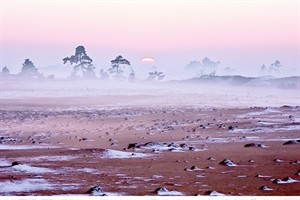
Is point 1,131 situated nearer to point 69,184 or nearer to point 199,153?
point 199,153

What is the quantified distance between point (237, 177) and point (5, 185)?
540cm

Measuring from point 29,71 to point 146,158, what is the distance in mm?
83370

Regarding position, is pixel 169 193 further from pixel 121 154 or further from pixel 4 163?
pixel 4 163

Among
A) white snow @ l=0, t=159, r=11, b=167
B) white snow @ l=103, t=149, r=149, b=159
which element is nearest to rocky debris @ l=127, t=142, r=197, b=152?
white snow @ l=103, t=149, r=149, b=159

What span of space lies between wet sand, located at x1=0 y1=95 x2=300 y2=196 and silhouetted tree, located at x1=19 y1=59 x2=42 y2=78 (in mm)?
67518

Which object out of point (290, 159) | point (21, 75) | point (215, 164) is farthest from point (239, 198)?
point (21, 75)

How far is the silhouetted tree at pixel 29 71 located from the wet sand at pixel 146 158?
67518 mm

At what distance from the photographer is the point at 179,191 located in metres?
11.0

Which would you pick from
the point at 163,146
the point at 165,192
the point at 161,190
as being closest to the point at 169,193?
the point at 165,192

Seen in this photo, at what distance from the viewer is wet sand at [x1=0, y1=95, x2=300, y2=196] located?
11703mm

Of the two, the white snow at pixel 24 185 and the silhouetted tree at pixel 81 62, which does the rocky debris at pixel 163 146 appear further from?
the silhouetted tree at pixel 81 62

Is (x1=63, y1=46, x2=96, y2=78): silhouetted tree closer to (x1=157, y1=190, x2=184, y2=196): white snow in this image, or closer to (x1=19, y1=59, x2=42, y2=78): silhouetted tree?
(x1=19, y1=59, x2=42, y2=78): silhouetted tree

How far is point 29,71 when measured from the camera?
96.3 m

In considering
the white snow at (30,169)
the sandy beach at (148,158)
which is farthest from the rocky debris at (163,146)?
the white snow at (30,169)
